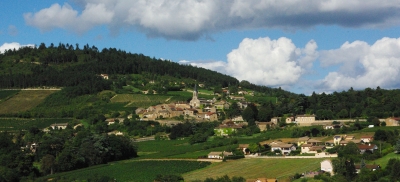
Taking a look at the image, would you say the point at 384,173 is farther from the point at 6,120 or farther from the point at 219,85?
the point at 219,85

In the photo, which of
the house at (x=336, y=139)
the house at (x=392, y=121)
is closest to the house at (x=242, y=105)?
the house at (x=392, y=121)

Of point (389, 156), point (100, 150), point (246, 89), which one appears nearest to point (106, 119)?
point (100, 150)

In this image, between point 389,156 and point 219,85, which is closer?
point 389,156

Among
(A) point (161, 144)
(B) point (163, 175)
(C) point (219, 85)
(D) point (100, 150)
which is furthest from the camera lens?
(C) point (219, 85)

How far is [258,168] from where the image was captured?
5425 centimetres

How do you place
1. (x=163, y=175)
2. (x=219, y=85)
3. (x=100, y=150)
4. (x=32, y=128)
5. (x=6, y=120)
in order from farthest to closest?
(x=219, y=85) → (x=6, y=120) → (x=32, y=128) → (x=100, y=150) → (x=163, y=175)

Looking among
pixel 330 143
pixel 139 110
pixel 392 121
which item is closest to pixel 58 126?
pixel 139 110

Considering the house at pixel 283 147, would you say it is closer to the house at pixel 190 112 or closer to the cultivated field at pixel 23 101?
the house at pixel 190 112

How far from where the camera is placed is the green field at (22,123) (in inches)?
3595

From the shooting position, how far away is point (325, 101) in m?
92.2

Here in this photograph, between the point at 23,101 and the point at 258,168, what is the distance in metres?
70.9

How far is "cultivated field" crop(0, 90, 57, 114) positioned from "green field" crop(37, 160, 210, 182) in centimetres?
5124

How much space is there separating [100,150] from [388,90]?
167 feet

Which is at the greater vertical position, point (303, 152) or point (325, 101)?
point (325, 101)
